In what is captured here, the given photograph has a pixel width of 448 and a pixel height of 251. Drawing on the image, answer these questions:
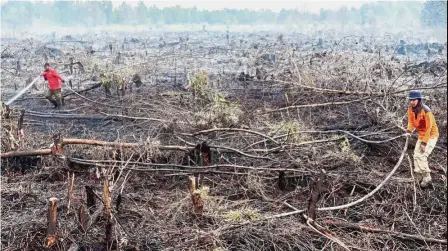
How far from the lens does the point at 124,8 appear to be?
195 ft

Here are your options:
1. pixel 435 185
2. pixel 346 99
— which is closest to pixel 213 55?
pixel 346 99

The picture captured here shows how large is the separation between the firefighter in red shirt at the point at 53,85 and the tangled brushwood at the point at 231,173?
290 millimetres

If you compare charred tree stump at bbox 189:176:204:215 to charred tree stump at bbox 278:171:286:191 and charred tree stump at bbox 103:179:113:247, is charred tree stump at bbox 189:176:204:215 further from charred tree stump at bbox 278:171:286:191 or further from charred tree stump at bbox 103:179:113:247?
charred tree stump at bbox 278:171:286:191

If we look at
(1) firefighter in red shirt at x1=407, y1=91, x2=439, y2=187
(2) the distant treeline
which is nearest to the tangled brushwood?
(1) firefighter in red shirt at x1=407, y1=91, x2=439, y2=187

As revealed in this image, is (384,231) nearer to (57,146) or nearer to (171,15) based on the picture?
(57,146)

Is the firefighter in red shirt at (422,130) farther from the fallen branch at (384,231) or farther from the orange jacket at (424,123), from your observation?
the fallen branch at (384,231)

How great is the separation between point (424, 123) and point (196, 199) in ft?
10.5

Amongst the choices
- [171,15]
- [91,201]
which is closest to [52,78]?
[91,201]

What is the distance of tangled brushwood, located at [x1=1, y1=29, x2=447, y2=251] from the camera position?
5.35 meters

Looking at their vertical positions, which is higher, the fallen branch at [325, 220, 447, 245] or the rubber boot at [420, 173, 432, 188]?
the rubber boot at [420, 173, 432, 188]

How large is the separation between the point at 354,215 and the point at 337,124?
350 centimetres

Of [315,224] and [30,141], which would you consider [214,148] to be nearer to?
[315,224]

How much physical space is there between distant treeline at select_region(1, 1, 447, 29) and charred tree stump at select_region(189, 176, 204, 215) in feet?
147

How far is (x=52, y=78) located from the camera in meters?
10.9
